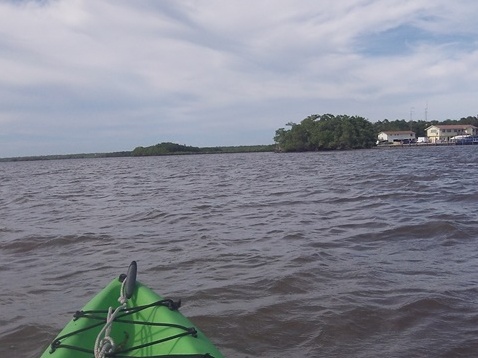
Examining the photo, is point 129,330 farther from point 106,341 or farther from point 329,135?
point 329,135

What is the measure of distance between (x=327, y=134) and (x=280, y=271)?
99.1 metres

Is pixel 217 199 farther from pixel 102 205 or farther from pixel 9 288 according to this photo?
pixel 9 288

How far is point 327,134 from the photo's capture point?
103250mm

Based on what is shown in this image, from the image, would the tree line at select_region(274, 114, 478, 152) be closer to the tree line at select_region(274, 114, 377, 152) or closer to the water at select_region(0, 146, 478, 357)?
the tree line at select_region(274, 114, 377, 152)

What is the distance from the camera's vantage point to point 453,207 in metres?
11.2

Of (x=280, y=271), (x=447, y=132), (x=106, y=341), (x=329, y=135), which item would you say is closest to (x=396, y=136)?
(x=447, y=132)

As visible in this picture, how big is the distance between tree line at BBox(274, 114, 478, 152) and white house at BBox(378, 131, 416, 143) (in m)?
11.9

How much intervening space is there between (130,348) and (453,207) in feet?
32.1

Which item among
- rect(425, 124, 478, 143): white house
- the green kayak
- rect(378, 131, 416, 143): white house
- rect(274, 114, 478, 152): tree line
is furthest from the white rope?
rect(378, 131, 416, 143): white house

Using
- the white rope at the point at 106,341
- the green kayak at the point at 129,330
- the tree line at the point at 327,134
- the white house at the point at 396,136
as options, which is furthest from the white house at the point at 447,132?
the white rope at the point at 106,341

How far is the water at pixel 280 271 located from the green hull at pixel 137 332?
1024mm

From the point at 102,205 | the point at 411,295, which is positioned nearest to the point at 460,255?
the point at 411,295

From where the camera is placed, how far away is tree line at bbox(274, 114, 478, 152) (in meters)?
102

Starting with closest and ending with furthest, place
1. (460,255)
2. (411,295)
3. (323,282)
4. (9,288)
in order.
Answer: (411,295), (323,282), (9,288), (460,255)
